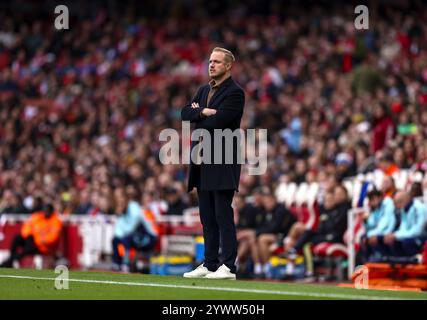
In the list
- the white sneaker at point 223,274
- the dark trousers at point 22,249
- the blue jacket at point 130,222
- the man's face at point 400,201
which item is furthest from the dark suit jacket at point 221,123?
the dark trousers at point 22,249

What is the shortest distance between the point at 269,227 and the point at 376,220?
3162mm

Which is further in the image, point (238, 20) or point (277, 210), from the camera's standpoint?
point (238, 20)

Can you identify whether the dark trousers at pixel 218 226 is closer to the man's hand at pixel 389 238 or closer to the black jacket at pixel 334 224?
the man's hand at pixel 389 238

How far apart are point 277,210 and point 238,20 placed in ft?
41.8

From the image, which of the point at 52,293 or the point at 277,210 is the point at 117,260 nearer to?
the point at 277,210

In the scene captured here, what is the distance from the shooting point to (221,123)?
10.5m

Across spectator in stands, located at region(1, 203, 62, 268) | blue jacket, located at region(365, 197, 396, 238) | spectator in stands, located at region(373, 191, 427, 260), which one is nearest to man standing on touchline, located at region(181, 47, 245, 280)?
spectator in stands, located at region(373, 191, 427, 260)

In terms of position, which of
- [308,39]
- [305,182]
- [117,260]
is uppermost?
[308,39]

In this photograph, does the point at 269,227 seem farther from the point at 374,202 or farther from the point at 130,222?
Result: the point at 374,202

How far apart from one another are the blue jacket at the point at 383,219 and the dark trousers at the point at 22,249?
24.0 ft

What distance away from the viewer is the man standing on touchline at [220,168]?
10.6 metres

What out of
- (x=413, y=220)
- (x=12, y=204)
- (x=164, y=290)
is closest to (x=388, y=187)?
(x=413, y=220)
